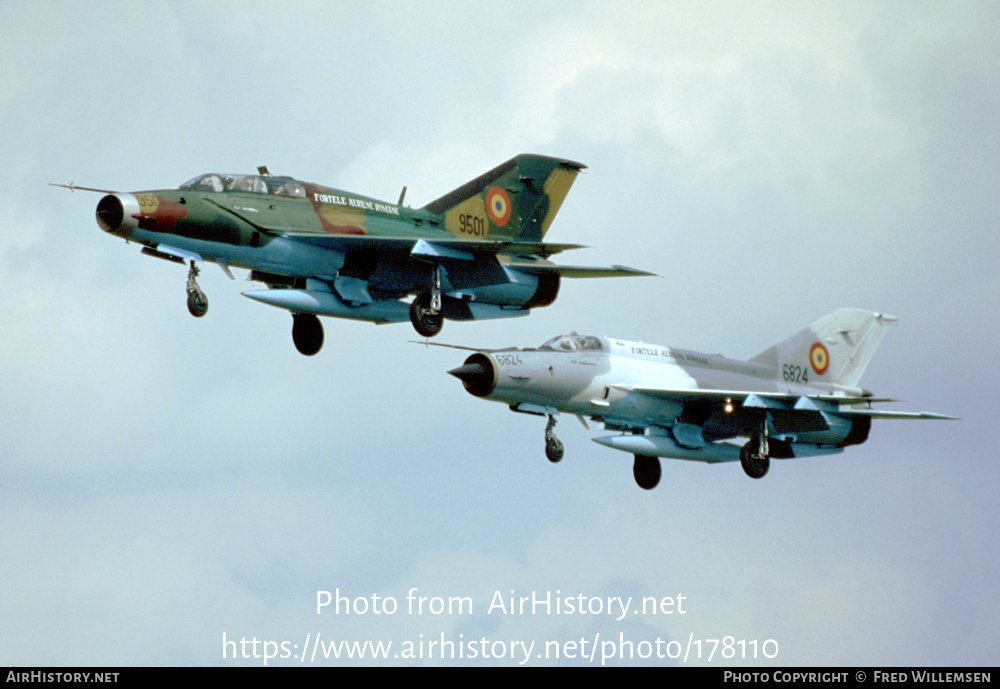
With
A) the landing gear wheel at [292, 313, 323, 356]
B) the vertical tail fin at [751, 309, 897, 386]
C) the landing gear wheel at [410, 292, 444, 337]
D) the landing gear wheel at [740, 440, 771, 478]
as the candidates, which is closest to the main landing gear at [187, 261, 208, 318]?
the landing gear wheel at [410, 292, 444, 337]

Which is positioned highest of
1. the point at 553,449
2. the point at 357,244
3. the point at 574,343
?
the point at 357,244

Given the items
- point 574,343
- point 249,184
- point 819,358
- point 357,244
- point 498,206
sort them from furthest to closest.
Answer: point 819,358 → point 498,206 → point 574,343 → point 357,244 → point 249,184

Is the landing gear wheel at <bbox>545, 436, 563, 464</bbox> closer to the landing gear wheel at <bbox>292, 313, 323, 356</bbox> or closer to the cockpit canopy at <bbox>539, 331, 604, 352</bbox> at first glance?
the cockpit canopy at <bbox>539, 331, 604, 352</bbox>

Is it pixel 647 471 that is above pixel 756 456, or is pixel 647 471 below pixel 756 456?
below

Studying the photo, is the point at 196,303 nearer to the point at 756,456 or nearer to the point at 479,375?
the point at 479,375

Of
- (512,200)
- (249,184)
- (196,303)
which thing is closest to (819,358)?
(512,200)

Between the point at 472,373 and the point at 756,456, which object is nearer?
the point at 472,373

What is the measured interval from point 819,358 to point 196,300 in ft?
69.5

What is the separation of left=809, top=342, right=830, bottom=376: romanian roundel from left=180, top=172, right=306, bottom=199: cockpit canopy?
709 inches

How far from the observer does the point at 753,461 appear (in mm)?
41938

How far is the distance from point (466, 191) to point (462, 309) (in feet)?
12.0

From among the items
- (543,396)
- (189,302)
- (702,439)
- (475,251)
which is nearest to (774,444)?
(702,439)

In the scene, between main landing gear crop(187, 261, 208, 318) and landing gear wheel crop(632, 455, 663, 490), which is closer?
main landing gear crop(187, 261, 208, 318)

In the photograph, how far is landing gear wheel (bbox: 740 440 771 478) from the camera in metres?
41.9
